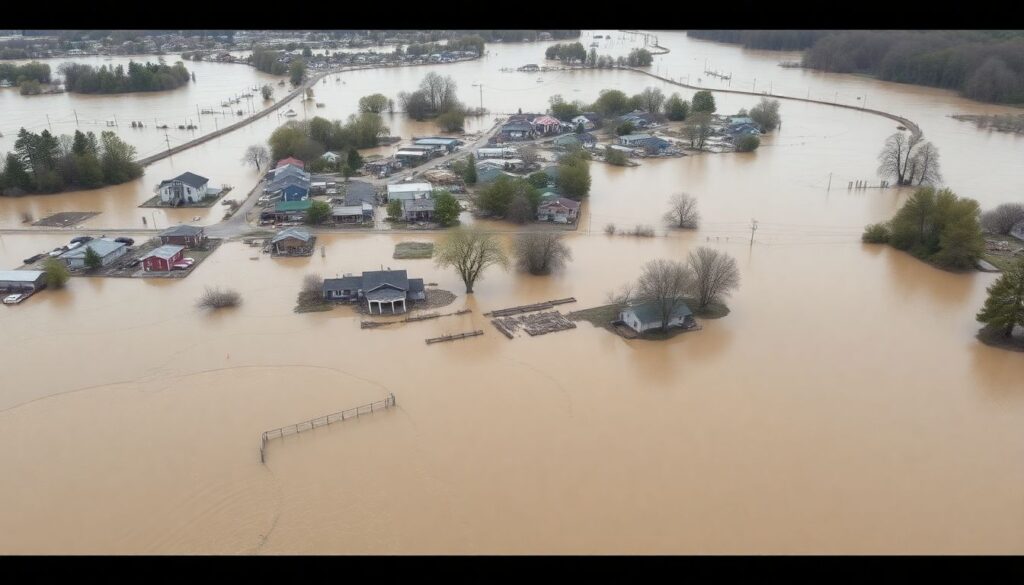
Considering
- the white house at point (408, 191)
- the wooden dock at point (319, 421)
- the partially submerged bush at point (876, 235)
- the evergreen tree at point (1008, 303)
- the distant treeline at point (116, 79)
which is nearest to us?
the wooden dock at point (319, 421)

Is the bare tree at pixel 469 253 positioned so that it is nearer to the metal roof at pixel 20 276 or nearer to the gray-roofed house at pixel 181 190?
the metal roof at pixel 20 276

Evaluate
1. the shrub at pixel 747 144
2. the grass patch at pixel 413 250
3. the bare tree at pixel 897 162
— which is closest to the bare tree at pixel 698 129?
the shrub at pixel 747 144

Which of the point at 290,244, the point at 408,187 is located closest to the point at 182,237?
the point at 290,244

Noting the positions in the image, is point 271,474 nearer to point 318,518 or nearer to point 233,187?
point 318,518

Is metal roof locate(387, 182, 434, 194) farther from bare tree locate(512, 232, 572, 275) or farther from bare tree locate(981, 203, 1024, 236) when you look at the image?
bare tree locate(981, 203, 1024, 236)

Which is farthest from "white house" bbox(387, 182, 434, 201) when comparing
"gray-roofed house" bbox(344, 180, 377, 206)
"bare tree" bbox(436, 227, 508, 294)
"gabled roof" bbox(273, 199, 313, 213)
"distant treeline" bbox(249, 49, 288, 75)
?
"distant treeline" bbox(249, 49, 288, 75)

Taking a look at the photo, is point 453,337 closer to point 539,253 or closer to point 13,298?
point 539,253
